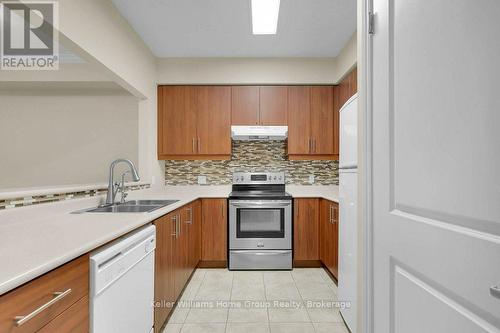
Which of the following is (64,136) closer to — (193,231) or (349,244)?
(193,231)

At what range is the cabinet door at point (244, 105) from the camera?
3568mm

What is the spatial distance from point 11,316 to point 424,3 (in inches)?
57.8

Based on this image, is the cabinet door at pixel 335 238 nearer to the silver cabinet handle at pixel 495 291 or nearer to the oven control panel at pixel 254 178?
the oven control panel at pixel 254 178

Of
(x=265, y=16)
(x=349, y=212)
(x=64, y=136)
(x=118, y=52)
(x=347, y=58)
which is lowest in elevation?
(x=349, y=212)

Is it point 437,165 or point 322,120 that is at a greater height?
point 322,120

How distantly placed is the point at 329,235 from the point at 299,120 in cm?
151

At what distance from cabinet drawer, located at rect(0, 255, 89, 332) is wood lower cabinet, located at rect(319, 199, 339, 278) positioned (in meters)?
2.21

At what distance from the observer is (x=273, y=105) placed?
3.58 meters

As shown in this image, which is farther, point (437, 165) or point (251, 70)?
point (251, 70)

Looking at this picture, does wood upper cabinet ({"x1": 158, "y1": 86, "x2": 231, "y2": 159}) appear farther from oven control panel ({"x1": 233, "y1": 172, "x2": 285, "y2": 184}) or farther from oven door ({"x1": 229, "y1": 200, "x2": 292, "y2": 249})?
oven door ({"x1": 229, "y1": 200, "x2": 292, "y2": 249})

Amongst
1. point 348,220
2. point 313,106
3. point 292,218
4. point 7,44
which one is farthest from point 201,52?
point 348,220

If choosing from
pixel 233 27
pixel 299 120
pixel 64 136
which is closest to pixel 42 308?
pixel 233 27

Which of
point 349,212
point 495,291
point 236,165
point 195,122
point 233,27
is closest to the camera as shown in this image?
point 495,291
